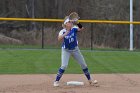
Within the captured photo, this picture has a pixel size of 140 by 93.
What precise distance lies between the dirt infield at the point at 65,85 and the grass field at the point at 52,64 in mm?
1448

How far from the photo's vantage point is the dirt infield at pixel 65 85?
12156 mm

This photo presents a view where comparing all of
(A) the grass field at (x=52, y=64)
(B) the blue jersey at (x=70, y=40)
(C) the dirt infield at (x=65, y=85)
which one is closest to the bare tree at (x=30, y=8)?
(A) the grass field at (x=52, y=64)

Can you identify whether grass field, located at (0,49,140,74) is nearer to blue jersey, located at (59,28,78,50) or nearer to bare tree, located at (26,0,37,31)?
blue jersey, located at (59,28,78,50)

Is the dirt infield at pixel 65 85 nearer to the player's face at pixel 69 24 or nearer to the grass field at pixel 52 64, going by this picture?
the grass field at pixel 52 64

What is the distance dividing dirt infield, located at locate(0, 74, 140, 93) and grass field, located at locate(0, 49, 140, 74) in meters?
1.45

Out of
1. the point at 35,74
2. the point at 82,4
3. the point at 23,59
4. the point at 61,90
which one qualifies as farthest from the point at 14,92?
the point at 82,4

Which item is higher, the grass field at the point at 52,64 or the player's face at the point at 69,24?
the player's face at the point at 69,24

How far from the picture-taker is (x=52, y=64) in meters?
19.0

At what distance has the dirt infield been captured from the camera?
12156 mm

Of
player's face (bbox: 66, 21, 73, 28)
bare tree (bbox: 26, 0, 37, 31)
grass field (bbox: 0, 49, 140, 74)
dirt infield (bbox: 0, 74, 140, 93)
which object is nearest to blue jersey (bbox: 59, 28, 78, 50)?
player's face (bbox: 66, 21, 73, 28)

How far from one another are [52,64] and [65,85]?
5964 mm

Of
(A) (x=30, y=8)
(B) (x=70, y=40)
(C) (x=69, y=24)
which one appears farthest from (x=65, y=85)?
(A) (x=30, y=8)

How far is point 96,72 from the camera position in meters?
16.7

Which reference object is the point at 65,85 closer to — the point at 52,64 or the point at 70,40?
the point at 70,40
